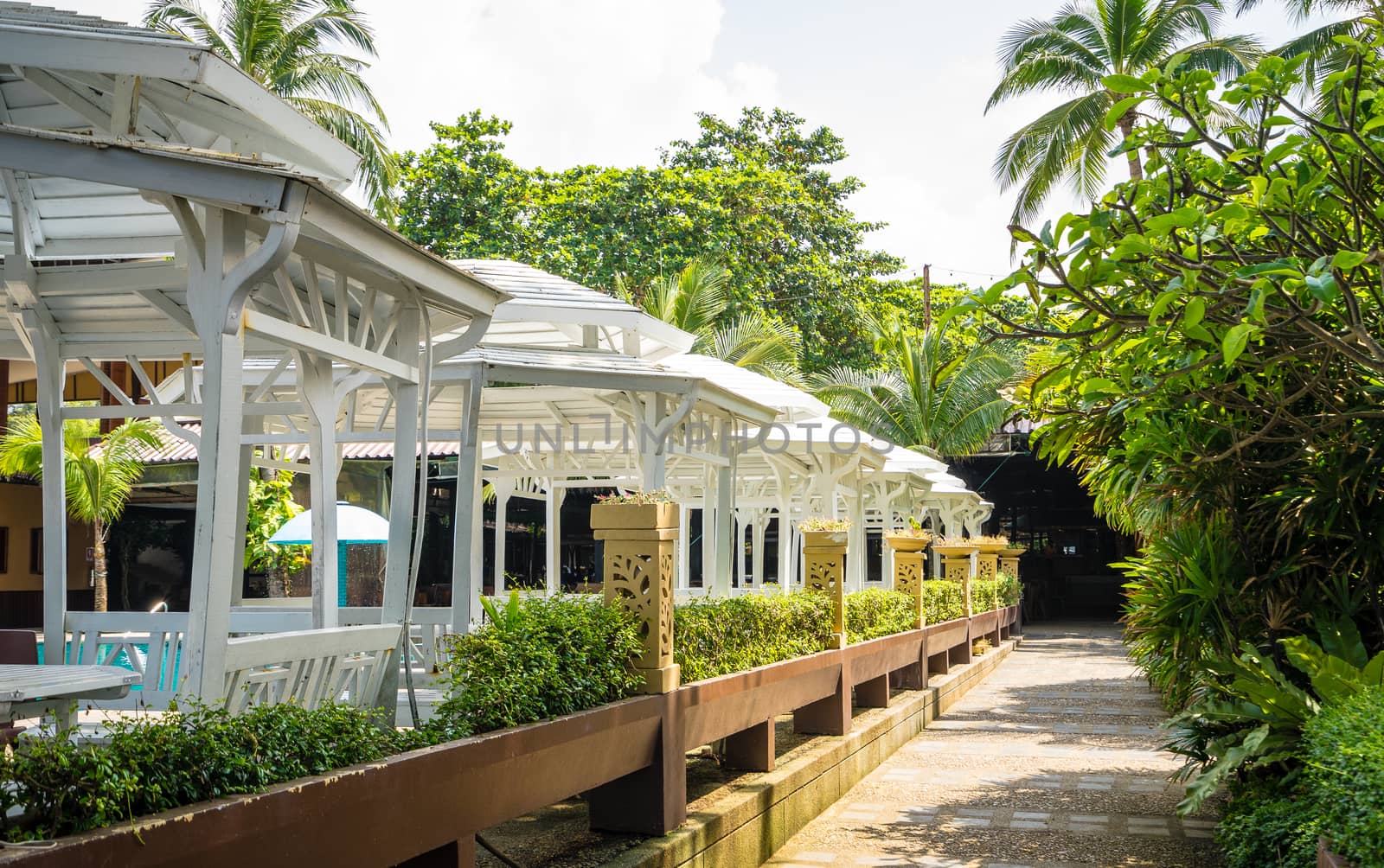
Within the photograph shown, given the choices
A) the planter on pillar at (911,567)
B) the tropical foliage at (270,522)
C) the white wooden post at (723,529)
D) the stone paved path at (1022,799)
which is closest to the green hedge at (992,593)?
the stone paved path at (1022,799)

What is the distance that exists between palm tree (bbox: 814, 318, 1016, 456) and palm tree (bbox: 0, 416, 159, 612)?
15.0m

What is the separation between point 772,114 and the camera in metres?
32.9

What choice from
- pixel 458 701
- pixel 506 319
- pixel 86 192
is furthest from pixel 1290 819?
pixel 86 192

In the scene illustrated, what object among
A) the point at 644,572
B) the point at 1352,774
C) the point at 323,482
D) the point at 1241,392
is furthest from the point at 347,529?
the point at 1352,774

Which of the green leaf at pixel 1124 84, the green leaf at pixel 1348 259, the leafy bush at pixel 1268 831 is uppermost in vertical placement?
the green leaf at pixel 1124 84

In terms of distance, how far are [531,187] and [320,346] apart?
878 inches

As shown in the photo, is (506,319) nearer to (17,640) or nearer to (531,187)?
(17,640)

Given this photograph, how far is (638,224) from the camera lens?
86.3 feet

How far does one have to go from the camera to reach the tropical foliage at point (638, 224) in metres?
25.5

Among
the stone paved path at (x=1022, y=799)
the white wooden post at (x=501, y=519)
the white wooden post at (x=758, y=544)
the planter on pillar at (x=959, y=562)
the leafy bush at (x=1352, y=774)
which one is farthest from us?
the planter on pillar at (x=959, y=562)

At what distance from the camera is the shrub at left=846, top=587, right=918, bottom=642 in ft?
36.8

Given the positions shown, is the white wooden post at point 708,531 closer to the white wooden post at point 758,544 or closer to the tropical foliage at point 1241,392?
the white wooden post at point 758,544

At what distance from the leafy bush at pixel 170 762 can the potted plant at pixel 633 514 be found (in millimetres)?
2307

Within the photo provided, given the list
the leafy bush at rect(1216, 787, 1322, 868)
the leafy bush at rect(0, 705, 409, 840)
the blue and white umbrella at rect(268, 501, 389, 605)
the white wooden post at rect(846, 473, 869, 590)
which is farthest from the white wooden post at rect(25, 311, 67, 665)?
the white wooden post at rect(846, 473, 869, 590)
